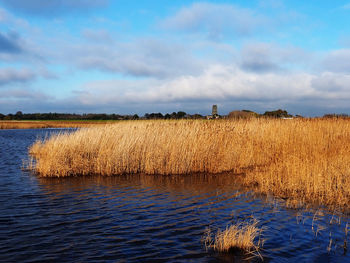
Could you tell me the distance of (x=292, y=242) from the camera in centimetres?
531

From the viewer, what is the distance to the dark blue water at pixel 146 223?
498 centimetres

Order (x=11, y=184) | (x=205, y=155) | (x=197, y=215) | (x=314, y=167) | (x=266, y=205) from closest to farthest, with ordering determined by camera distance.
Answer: (x=197, y=215) → (x=266, y=205) → (x=314, y=167) → (x=11, y=184) → (x=205, y=155)

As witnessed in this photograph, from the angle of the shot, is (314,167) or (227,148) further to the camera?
(227,148)

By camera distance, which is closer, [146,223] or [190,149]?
[146,223]

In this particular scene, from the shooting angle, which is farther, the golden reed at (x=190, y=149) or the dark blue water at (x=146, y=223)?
the golden reed at (x=190, y=149)

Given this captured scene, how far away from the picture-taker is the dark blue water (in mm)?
4984

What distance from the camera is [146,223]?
6.57 meters

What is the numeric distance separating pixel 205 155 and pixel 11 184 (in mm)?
8115

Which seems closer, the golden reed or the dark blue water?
the dark blue water

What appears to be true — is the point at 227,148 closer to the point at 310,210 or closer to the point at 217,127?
the point at 217,127

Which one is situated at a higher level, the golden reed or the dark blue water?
the golden reed

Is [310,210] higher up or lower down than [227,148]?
lower down

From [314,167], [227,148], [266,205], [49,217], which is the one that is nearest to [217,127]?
[227,148]

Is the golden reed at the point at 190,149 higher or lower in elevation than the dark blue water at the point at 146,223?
higher
